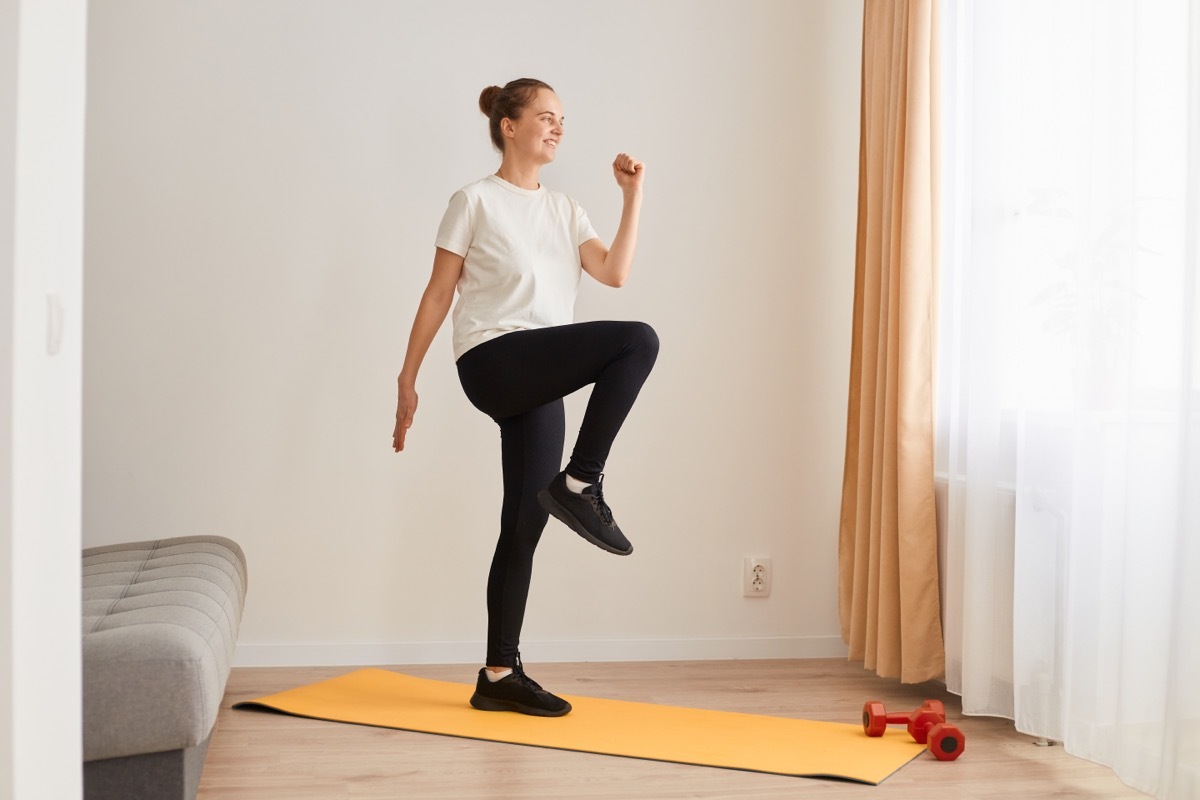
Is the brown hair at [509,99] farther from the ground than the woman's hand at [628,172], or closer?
farther from the ground

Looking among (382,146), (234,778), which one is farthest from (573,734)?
(382,146)

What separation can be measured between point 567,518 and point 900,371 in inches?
43.7

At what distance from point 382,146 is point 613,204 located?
705 mm

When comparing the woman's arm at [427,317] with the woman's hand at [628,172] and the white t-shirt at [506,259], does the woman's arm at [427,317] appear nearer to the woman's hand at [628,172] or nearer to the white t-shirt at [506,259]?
the white t-shirt at [506,259]

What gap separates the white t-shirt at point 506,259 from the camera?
255 cm

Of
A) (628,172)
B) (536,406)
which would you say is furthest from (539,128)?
(536,406)

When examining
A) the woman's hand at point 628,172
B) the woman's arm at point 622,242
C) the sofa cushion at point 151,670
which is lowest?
the sofa cushion at point 151,670

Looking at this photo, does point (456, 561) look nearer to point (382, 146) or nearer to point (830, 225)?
point (382, 146)

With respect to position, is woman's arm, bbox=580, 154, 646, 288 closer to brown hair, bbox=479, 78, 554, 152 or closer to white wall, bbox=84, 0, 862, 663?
brown hair, bbox=479, 78, 554, 152

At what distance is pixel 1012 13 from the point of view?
2.61 m

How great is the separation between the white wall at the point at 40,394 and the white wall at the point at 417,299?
74.0 inches

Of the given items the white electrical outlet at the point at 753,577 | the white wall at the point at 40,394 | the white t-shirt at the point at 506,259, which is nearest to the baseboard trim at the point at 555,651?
the white electrical outlet at the point at 753,577

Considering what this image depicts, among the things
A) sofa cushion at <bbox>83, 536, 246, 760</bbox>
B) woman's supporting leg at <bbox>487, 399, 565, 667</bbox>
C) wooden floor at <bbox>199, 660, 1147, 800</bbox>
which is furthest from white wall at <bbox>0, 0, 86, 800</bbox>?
woman's supporting leg at <bbox>487, 399, 565, 667</bbox>

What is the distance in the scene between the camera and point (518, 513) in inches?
102
